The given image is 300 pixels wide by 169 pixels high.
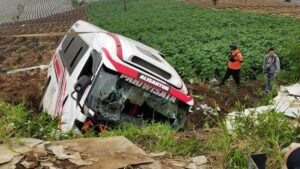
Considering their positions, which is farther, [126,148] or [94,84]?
[94,84]

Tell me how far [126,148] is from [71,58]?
18.0ft

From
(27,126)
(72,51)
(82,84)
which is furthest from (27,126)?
(72,51)

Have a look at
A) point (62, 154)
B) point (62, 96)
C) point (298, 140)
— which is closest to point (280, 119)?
point (298, 140)

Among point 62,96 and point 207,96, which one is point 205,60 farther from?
point 62,96

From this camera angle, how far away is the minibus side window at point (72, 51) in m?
9.82

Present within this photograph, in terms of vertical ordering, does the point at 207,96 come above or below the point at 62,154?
below

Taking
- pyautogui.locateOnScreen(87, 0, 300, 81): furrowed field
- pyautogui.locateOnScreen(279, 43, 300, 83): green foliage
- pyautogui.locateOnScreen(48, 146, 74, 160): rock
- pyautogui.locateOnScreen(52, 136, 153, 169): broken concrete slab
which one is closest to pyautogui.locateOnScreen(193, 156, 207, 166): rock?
pyautogui.locateOnScreen(52, 136, 153, 169): broken concrete slab

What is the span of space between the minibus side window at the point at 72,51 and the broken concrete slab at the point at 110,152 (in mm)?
4332

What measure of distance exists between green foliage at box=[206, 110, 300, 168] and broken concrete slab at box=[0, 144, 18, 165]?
227 cm

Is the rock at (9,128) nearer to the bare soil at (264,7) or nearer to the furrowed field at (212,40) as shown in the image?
the furrowed field at (212,40)

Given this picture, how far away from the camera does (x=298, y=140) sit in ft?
18.8

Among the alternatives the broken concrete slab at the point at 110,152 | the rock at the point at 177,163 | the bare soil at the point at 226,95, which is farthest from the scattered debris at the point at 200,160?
the bare soil at the point at 226,95

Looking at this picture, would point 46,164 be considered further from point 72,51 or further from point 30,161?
point 72,51

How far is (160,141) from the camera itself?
5.99 meters
